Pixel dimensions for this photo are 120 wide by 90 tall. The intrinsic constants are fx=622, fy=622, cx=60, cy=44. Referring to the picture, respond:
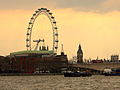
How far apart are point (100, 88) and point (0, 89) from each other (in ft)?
66.6

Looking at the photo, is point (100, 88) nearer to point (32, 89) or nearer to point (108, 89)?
point (108, 89)

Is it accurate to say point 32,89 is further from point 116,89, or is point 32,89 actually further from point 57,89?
point 116,89

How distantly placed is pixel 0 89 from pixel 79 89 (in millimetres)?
15967

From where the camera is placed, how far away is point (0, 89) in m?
125

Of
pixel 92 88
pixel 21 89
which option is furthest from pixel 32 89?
pixel 92 88

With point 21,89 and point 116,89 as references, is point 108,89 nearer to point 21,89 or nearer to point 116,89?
point 116,89

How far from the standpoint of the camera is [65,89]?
123625 mm

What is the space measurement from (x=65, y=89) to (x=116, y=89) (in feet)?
33.1

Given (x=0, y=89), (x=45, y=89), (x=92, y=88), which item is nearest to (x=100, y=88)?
(x=92, y=88)

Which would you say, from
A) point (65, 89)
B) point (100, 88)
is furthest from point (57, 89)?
point (100, 88)

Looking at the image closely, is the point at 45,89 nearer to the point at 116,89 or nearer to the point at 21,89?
the point at 21,89

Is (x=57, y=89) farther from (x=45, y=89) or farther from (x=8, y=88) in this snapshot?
(x=8, y=88)

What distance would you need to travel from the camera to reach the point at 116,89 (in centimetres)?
12288

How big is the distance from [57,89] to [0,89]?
1161 cm
